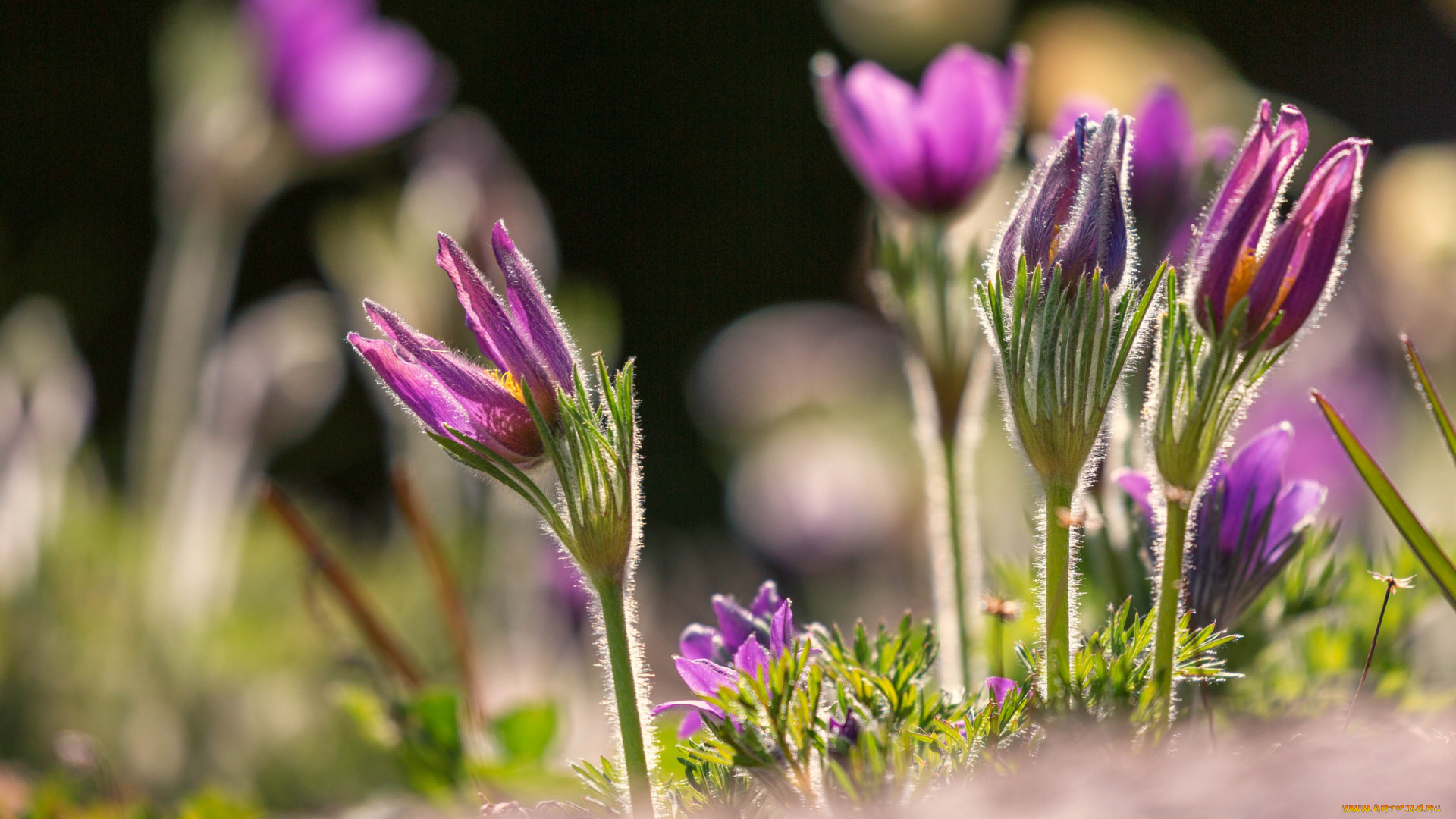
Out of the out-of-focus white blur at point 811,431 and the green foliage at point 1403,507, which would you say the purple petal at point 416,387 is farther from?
the out-of-focus white blur at point 811,431

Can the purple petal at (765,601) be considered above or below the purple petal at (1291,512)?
below

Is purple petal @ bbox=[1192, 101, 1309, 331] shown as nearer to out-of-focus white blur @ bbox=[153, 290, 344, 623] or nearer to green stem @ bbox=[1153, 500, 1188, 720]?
green stem @ bbox=[1153, 500, 1188, 720]

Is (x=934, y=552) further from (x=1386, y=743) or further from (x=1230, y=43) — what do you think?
(x=1230, y=43)

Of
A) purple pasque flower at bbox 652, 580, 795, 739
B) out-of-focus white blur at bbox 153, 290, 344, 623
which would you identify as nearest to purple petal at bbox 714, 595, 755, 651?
purple pasque flower at bbox 652, 580, 795, 739

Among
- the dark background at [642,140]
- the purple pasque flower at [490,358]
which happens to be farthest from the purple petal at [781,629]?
the dark background at [642,140]

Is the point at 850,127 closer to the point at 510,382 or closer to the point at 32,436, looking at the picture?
the point at 510,382

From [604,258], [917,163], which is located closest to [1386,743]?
[917,163]

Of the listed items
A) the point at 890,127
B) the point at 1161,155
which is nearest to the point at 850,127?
the point at 890,127
